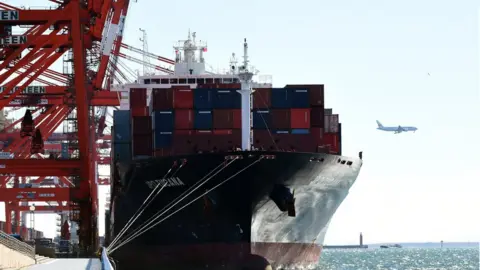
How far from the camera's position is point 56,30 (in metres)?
41.5

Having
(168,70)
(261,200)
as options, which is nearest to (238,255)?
(261,200)

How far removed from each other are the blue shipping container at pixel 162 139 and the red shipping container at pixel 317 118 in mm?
6278

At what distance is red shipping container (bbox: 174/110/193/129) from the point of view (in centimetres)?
4241

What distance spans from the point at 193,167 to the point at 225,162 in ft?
5.03

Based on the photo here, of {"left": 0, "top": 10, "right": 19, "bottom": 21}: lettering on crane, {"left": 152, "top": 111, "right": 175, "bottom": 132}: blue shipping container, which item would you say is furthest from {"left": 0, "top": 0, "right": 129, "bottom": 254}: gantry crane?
{"left": 152, "top": 111, "right": 175, "bottom": 132}: blue shipping container

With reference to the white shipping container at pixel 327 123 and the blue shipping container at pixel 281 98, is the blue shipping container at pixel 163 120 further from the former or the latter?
the white shipping container at pixel 327 123

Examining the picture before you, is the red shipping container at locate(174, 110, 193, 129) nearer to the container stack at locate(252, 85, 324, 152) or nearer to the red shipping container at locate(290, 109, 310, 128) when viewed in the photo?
the container stack at locate(252, 85, 324, 152)

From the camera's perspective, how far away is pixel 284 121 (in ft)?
141

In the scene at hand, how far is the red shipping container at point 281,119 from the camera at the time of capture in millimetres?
42844

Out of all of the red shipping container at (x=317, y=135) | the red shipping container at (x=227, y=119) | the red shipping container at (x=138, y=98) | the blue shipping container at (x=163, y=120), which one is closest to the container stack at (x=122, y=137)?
the red shipping container at (x=138, y=98)

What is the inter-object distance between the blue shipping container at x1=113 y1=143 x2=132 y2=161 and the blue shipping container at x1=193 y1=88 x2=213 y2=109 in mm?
5291

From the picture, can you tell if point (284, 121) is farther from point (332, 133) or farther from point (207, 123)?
point (332, 133)

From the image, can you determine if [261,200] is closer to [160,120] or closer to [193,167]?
[193,167]

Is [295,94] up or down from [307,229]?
up
